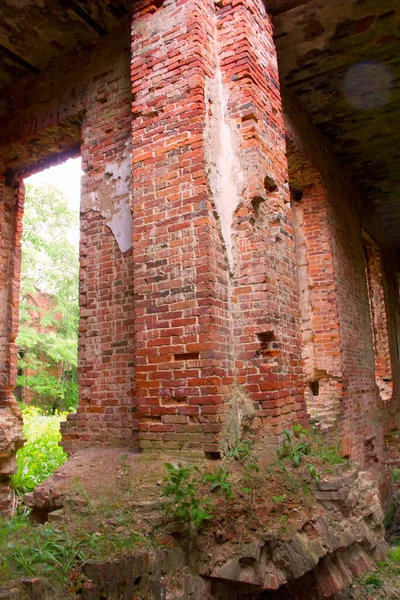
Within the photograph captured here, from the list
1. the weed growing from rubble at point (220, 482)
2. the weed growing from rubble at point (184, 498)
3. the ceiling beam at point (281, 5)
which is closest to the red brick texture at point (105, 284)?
the weed growing from rubble at point (184, 498)

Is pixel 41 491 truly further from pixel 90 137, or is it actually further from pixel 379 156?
pixel 379 156

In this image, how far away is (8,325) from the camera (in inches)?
286

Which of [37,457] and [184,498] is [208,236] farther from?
[37,457]

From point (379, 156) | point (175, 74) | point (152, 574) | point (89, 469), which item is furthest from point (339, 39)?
point (152, 574)

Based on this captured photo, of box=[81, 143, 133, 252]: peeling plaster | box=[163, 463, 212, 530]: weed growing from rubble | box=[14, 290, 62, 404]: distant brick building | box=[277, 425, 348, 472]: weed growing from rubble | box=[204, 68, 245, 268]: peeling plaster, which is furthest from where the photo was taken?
box=[14, 290, 62, 404]: distant brick building

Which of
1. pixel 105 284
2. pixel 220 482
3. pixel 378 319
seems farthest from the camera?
pixel 378 319

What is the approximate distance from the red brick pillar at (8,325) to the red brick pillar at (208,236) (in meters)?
3.33

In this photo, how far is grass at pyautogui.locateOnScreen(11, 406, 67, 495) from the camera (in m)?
7.50

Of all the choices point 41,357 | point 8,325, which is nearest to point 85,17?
point 8,325

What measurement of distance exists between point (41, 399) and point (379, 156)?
14886 millimetres

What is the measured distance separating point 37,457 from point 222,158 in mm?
6650

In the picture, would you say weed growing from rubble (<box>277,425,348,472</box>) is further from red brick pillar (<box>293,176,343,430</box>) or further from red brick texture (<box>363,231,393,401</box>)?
red brick texture (<box>363,231,393,401</box>)

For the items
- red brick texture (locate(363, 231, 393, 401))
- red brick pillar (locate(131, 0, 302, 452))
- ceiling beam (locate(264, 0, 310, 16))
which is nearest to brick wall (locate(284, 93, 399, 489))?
red brick texture (locate(363, 231, 393, 401))

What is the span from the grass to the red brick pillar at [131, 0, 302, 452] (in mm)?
4047
